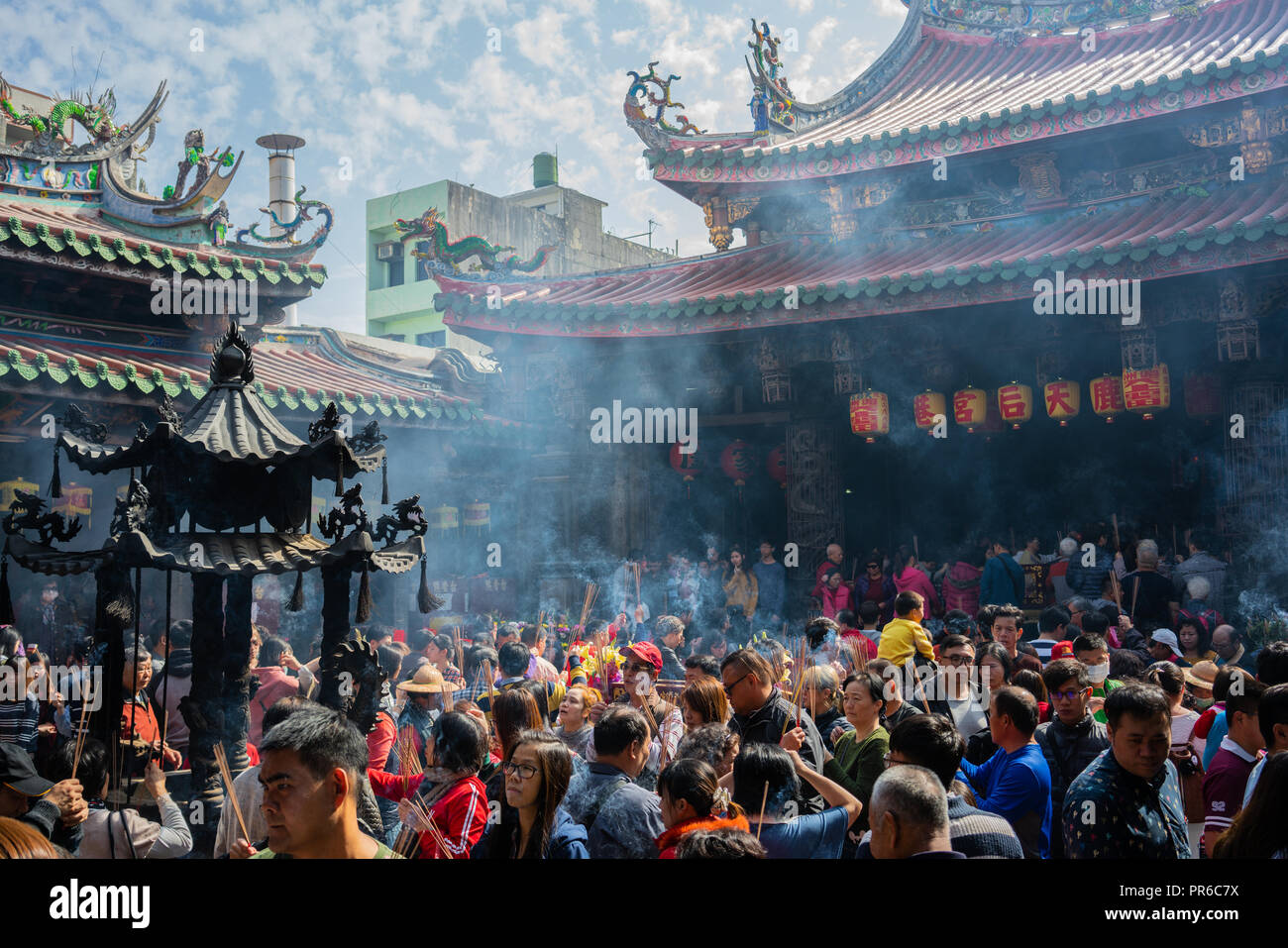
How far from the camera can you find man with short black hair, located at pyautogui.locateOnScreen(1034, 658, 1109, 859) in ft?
14.4

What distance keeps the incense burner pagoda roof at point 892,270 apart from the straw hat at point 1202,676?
4275 millimetres

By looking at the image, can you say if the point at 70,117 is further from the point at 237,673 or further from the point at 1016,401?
the point at 1016,401

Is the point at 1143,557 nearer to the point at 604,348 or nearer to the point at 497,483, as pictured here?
the point at 604,348

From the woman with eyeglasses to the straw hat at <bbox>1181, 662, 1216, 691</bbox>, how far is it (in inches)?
165

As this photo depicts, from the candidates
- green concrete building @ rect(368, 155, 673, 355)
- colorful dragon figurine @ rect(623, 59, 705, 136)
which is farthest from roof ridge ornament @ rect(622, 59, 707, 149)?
green concrete building @ rect(368, 155, 673, 355)

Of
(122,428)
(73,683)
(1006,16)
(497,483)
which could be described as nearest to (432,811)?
(73,683)

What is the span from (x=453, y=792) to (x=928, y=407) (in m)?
8.54

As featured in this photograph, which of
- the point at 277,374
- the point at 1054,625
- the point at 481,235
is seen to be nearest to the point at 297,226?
the point at 277,374

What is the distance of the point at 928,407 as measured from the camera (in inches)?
442

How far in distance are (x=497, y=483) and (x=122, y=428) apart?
4.75 meters

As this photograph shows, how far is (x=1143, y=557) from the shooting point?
9.38m

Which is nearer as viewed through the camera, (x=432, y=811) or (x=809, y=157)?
(x=432, y=811)
